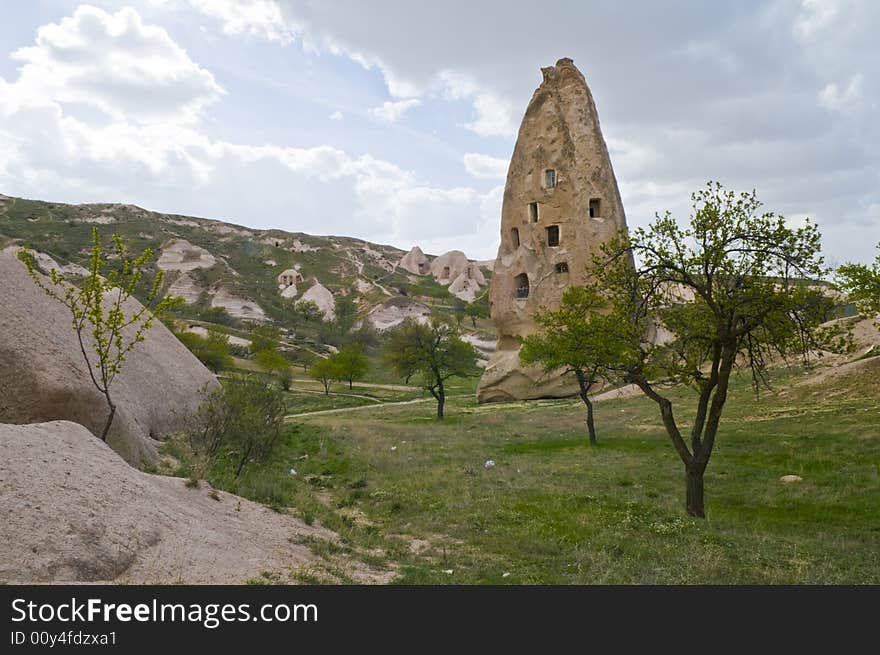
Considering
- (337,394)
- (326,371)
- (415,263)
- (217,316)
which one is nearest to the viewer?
(337,394)

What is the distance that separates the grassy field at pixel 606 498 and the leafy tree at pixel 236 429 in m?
→ 0.61

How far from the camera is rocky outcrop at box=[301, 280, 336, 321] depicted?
92.8m

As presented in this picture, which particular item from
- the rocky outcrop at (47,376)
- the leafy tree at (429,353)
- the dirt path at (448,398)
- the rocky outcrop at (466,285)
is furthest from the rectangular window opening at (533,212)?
the rocky outcrop at (466,285)

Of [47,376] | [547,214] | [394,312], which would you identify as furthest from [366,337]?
[47,376]

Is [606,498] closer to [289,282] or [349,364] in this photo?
[349,364]

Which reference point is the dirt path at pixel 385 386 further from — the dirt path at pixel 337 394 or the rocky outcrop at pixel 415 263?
the rocky outcrop at pixel 415 263

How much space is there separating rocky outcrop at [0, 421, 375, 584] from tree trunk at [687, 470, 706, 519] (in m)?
6.89

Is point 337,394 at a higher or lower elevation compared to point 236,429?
lower

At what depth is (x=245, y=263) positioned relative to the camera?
107062 mm

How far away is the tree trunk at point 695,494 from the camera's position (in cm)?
1131

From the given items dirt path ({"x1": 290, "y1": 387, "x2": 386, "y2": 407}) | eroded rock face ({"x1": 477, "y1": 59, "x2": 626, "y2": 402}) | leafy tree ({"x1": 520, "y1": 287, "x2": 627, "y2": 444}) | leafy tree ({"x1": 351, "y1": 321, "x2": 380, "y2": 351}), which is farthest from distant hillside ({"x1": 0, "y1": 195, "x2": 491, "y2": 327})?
leafy tree ({"x1": 520, "y1": 287, "x2": 627, "y2": 444})

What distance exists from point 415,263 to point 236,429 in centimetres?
13261

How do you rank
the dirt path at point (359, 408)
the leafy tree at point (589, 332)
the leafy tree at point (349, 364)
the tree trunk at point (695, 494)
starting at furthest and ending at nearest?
the leafy tree at point (349, 364)
the dirt path at point (359, 408)
the leafy tree at point (589, 332)
the tree trunk at point (695, 494)

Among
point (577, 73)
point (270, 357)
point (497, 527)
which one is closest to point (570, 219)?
point (577, 73)
